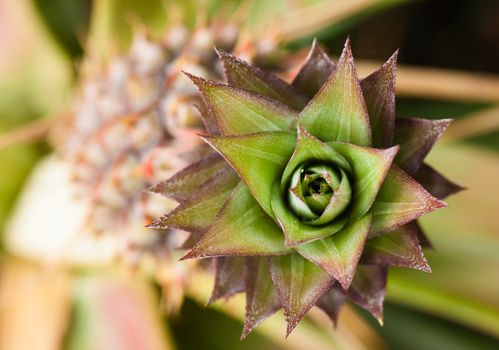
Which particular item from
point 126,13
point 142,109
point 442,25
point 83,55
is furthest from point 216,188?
point 442,25

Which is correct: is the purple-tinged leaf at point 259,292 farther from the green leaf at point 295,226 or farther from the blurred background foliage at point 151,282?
the blurred background foliage at point 151,282

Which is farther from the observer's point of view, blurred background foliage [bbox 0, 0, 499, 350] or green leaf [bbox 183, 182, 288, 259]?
blurred background foliage [bbox 0, 0, 499, 350]

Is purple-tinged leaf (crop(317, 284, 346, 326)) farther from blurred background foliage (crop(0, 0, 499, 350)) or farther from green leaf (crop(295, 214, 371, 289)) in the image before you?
blurred background foliage (crop(0, 0, 499, 350))

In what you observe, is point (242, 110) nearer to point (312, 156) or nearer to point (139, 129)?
point (312, 156)

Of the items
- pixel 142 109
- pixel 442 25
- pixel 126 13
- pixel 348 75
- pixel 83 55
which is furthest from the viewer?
pixel 442 25

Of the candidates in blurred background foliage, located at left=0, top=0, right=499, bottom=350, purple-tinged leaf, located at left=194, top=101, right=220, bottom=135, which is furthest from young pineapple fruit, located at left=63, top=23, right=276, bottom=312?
purple-tinged leaf, located at left=194, top=101, right=220, bottom=135

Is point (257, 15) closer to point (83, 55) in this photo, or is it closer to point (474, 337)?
point (83, 55)

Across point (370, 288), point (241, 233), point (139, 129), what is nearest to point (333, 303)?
point (370, 288)

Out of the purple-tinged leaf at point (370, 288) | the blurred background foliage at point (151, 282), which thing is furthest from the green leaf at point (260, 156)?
the blurred background foliage at point (151, 282)
